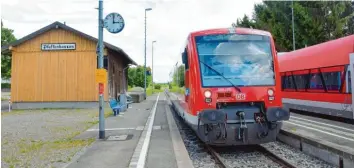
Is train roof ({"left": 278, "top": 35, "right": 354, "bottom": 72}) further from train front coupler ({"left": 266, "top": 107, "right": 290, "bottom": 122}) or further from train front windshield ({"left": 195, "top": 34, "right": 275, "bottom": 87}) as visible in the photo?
train front coupler ({"left": 266, "top": 107, "right": 290, "bottom": 122})

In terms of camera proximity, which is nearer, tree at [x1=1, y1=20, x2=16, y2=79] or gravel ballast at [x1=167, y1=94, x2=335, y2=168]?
gravel ballast at [x1=167, y1=94, x2=335, y2=168]

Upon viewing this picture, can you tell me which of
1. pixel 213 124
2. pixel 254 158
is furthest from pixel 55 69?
pixel 254 158

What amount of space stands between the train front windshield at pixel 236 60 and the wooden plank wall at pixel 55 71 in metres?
17.2

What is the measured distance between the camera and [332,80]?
15.2m

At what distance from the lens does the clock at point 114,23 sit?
37.1ft

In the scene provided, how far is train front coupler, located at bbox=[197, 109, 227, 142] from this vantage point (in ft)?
27.1

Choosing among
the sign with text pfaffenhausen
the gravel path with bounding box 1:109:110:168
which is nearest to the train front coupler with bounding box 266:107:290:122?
the gravel path with bounding box 1:109:110:168

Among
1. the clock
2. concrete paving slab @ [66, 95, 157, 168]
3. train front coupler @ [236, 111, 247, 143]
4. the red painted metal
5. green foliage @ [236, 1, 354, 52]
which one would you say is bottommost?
concrete paving slab @ [66, 95, 157, 168]

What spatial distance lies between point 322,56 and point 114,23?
9.58 meters

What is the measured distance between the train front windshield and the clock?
3.14 metres

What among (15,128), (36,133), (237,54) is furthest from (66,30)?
(237,54)

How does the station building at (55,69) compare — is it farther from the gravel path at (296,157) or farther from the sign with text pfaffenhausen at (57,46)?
the gravel path at (296,157)

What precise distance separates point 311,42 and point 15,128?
3223 cm

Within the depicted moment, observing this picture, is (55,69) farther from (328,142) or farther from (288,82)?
(328,142)
